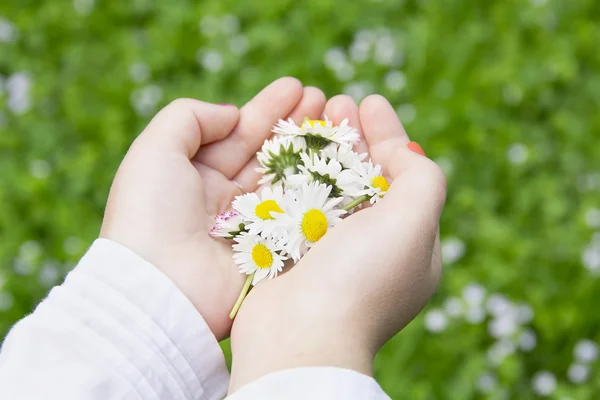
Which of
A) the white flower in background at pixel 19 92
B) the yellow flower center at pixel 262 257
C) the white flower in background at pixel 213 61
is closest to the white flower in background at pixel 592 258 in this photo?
the yellow flower center at pixel 262 257

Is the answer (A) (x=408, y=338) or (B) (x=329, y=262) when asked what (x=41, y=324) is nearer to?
(B) (x=329, y=262)

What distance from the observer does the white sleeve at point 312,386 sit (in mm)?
727

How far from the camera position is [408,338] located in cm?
145

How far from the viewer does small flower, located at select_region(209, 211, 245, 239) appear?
99 cm

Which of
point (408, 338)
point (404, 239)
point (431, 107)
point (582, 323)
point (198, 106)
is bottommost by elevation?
point (582, 323)

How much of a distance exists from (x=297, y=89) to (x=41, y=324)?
1.73 feet

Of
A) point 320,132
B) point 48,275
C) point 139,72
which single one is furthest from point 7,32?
point 320,132

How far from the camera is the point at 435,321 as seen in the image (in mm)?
1463

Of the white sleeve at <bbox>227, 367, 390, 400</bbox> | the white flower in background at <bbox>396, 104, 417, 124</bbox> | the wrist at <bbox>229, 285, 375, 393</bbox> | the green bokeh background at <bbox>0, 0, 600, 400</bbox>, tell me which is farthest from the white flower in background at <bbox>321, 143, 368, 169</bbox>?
the white flower in background at <bbox>396, 104, 417, 124</bbox>

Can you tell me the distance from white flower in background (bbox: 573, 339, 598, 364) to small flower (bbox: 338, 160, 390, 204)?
695 millimetres

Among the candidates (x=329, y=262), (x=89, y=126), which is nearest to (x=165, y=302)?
(x=329, y=262)

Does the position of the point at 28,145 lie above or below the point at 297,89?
below

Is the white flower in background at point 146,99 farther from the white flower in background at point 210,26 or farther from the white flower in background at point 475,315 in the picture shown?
the white flower in background at point 475,315

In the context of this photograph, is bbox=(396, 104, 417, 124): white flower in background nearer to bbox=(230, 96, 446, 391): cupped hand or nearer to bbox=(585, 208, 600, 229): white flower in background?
bbox=(585, 208, 600, 229): white flower in background
